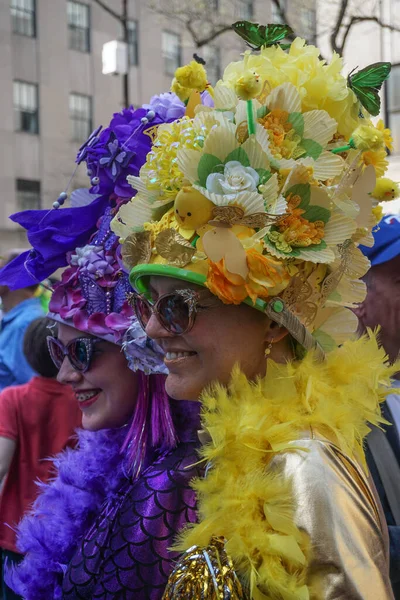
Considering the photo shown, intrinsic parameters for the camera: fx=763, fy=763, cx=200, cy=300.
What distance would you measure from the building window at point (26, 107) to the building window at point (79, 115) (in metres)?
1.12

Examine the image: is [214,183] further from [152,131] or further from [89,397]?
[89,397]

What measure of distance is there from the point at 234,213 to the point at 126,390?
2.97ft

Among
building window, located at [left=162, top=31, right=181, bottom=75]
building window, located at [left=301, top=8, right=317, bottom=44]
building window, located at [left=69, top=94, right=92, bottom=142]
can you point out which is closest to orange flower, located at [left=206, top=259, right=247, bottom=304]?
building window, located at [left=301, top=8, right=317, bottom=44]

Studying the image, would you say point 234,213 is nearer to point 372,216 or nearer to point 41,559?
point 372,216

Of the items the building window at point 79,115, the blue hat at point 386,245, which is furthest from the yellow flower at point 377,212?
the building window at point 79,115

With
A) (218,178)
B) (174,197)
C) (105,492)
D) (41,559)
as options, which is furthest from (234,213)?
(41,559)

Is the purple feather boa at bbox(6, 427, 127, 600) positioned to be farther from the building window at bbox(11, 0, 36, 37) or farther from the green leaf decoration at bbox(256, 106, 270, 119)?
the building window at bbox(11, 0, 36, 37)

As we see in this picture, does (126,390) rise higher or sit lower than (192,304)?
lower

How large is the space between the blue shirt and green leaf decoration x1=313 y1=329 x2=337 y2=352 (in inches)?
127

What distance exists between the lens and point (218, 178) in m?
1.61

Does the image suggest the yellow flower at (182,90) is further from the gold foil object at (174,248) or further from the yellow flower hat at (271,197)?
the gold foil object at (174,248)

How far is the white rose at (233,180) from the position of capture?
159 centimetres

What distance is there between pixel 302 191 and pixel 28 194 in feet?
68.7

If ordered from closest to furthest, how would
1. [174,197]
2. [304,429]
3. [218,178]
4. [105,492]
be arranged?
[304,429] < [218,178] < [174,197] < [105,492]
